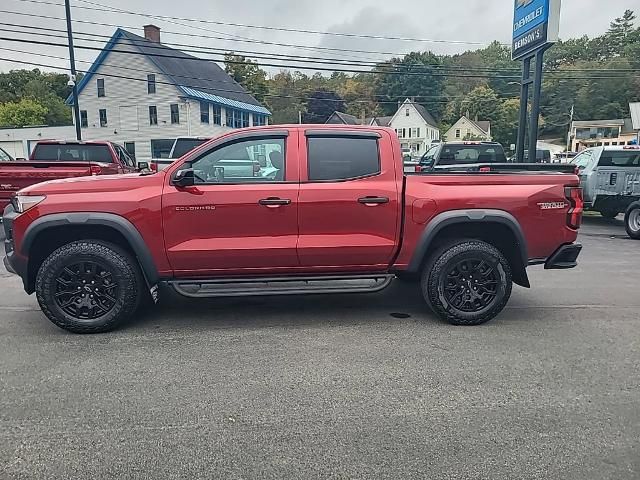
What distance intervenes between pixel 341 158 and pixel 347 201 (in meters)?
0.45

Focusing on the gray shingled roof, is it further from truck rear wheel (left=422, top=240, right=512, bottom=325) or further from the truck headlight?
truck rear wheel (left=422, top=240, right=512, bottom=325)

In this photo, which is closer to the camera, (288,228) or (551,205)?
(288,228)

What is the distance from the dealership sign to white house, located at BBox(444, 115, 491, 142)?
58756 mm

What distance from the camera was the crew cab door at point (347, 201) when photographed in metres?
4.60

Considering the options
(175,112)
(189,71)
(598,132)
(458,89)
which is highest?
(458,89)

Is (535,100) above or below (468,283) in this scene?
above

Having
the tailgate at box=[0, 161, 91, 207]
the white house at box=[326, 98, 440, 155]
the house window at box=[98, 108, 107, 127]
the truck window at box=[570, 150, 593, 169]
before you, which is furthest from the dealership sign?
the white house at box=[326, 98, 440, 155]

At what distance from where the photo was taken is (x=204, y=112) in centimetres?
3631

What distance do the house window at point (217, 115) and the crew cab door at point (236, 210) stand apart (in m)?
34.4

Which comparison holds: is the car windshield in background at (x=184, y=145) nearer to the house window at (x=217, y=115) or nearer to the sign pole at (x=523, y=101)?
the sign pole at (x=523, y=101)

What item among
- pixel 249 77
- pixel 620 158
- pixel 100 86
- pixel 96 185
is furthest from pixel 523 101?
pixel 249 77

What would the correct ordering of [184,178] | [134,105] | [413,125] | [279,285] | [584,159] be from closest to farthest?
[184,178] < [279,285] < [584,159] < [134,105] < [413,125]

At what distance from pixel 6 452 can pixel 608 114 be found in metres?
91.2

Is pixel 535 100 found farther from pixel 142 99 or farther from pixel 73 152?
pixel 142 99
